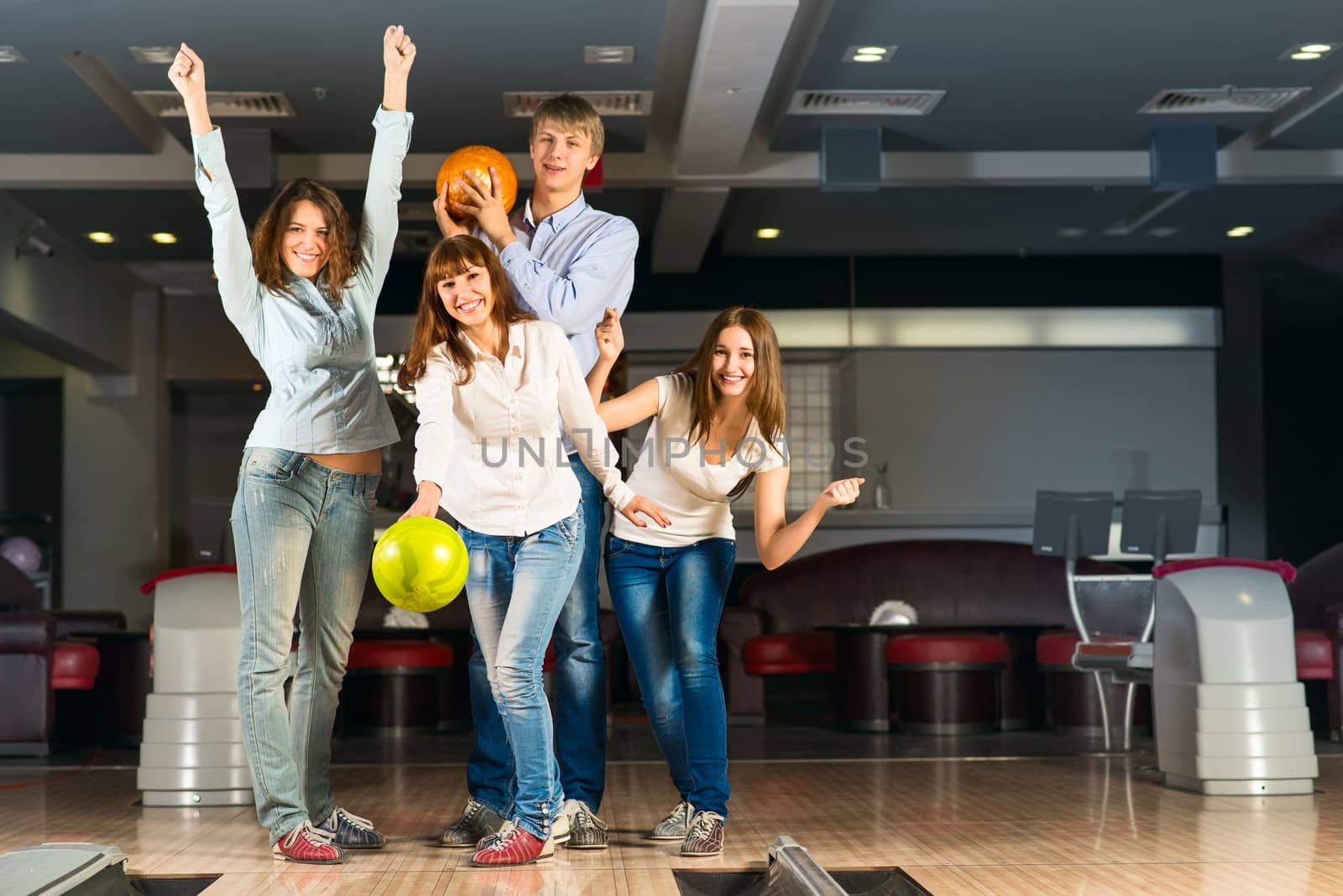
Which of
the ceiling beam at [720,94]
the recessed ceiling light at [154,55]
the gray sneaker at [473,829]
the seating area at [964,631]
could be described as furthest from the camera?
the seating area at [964,631]

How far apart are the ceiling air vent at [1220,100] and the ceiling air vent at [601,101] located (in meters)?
2.46

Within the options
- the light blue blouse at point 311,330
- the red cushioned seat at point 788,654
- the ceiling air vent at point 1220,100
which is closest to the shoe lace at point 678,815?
the light blue blouse at point 311,330

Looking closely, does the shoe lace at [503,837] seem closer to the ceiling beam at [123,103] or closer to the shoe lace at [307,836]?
the shoe lace at [307,836]

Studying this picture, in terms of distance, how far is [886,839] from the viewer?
339 cm

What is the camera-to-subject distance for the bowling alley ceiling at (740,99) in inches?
214

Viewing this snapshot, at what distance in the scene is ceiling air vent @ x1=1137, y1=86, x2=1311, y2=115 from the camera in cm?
645

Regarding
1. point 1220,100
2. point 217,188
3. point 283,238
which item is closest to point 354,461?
point 283,238

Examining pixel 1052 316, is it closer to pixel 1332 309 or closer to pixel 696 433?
pixel 1332 309

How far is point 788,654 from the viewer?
752cm

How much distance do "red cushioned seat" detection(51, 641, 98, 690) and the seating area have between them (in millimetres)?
3309

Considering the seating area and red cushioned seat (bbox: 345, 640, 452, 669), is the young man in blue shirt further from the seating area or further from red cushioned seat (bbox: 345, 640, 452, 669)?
the seating area

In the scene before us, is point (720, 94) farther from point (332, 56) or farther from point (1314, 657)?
point (1314, 657)

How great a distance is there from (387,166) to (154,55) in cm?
324

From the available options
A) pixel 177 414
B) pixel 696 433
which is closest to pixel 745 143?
pixel 696 433
